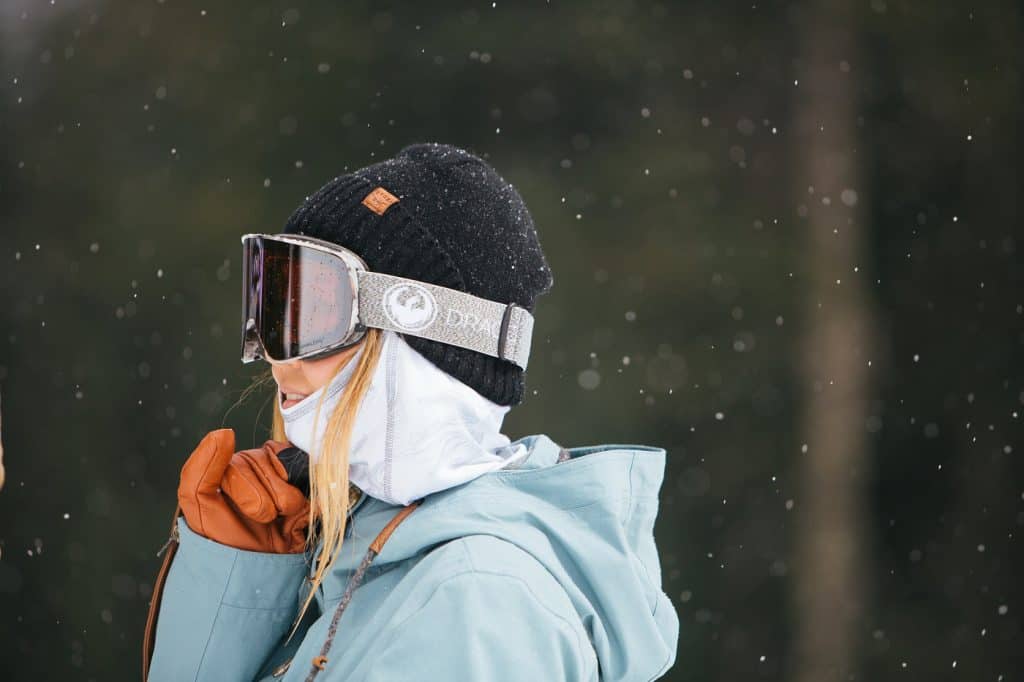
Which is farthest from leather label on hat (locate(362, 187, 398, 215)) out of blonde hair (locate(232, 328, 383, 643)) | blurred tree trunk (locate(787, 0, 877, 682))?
blurred tree trunk (locate(787, 0, 877, 682))

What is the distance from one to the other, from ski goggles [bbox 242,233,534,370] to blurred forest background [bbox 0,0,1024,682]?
2256 millimetres

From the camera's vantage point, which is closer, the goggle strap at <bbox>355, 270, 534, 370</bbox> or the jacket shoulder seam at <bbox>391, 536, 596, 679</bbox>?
the jacket shoulder seam at <bbox>391, 536, 596, 679</bbox>

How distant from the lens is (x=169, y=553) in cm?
A: 141

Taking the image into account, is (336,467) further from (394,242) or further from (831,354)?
(831,354)

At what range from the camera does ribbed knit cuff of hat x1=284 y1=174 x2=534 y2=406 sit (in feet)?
4.48

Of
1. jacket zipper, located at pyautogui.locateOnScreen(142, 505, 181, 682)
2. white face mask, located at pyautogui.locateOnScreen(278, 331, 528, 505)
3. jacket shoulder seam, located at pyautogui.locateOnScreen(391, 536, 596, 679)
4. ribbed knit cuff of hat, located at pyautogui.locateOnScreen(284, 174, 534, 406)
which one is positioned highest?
ribbed knit cuff of hat, located at pyautogui.locateOnScreen(284, 174, 534, 406)

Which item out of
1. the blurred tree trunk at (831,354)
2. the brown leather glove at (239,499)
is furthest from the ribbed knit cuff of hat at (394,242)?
the blurred tree trunk at (831,354)

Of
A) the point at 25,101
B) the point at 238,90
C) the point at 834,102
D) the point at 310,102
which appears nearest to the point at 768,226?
the point at 834,102

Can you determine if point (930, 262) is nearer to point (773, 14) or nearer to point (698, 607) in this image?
point (773, 14)

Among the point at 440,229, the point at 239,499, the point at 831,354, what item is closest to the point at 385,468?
the point at 239,499

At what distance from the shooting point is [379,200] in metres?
1.37

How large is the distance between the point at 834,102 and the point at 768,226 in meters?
0.49

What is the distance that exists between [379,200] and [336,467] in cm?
35

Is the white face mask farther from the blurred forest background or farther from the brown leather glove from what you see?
the blurred forest background
